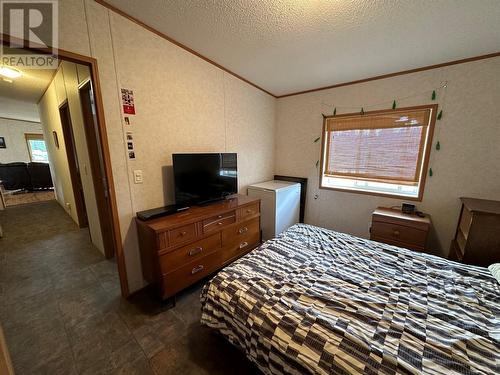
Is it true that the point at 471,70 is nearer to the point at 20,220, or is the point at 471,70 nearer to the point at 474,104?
the point at 474,104

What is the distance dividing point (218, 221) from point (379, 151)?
8.05ft

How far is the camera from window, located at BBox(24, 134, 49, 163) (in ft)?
23.4

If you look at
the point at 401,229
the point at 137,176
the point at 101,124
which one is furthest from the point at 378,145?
the point at 101,124

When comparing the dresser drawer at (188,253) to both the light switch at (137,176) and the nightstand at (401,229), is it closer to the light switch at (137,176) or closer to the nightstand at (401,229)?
the light switch at (137,176)

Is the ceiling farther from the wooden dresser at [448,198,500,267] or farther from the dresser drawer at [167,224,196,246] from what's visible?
the dresser drawer at [167,224,196,246]

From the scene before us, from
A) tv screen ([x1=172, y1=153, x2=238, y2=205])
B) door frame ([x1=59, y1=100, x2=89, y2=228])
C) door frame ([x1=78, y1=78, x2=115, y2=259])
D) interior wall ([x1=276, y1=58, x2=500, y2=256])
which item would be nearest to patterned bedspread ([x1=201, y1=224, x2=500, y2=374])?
tv screen ([x1=172, y1=153, x2=238, y2=205])

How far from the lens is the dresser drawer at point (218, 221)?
1840mm

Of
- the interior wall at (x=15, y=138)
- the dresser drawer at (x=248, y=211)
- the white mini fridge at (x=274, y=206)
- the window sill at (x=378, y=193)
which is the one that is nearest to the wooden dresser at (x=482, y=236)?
the window sill at (x=378, y=193)

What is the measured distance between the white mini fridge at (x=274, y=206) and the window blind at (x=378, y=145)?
0.85 m

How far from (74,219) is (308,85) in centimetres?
494

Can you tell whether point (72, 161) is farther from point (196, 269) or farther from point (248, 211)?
point (248, 211)

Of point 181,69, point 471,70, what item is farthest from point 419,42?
point 181,69

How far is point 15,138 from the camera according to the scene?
6.76 m

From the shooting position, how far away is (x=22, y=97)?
154 inches
